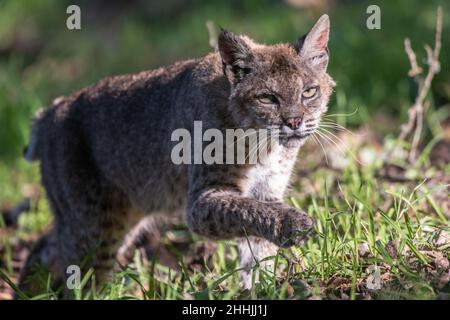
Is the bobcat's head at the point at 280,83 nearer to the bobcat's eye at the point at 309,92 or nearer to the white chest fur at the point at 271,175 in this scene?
the bobcat's eye at the point at 309,92

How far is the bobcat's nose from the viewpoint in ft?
15.6

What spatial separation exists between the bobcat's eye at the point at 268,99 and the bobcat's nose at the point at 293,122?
175mm

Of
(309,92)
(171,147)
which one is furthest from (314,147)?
(309,92)

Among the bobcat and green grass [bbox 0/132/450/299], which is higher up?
the bobcat

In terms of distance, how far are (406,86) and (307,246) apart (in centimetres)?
373

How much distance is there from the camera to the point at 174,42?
35.9 feet

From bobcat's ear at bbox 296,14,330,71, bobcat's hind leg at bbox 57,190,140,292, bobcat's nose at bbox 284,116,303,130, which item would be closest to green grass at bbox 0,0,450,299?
bobcat's hind leg at bbox 57,190,140,292

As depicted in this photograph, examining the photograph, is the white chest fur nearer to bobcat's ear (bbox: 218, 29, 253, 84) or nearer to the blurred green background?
bobcat's ear (bbox: 218, 29, 253, 84)

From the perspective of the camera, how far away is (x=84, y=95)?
6.27m

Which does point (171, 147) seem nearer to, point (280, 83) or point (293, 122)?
point (280, 83)

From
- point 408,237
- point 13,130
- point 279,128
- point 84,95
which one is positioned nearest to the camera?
point 408,237

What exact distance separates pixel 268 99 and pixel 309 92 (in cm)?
28
